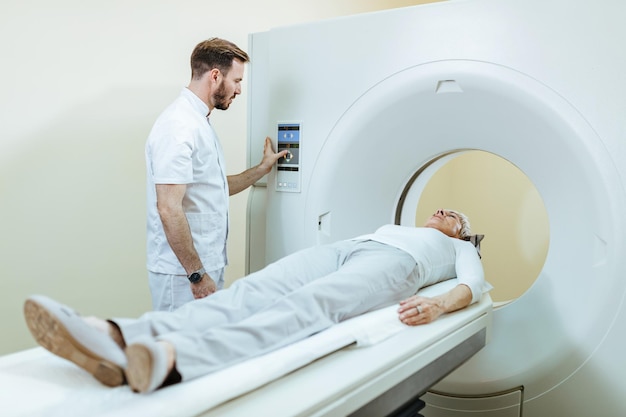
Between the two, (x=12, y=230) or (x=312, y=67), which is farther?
(x=312, y=67)

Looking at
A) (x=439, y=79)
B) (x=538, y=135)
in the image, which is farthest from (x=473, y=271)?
(x=439, y=79)

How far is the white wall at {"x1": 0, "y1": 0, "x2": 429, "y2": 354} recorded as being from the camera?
77.8 inches

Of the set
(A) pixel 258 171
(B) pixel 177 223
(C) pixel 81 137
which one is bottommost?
(B) pixel 177 223

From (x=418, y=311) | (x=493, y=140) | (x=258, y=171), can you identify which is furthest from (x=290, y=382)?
(x=258, y=171)

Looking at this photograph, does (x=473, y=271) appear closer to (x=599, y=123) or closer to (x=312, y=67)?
(x=599, y=123)

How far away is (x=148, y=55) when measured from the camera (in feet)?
7.84

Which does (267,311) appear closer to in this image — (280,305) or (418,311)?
(280,305)

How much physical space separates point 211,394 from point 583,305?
3.96ft

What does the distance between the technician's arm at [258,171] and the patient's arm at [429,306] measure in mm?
871

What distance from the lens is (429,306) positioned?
1.49 metres

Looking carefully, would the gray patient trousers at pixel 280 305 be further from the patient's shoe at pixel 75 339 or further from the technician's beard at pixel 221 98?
the technician's beard at pixel 221 98

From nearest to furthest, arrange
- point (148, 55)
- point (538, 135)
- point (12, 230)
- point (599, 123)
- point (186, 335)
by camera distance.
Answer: point (186, 335) → point (599, 123) → point (538, 135) → point (12, 230) → point (148, 55)

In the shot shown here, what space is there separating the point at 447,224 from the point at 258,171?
2.38 ft

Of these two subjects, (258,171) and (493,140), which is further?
(258,171)
